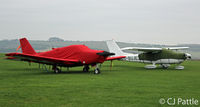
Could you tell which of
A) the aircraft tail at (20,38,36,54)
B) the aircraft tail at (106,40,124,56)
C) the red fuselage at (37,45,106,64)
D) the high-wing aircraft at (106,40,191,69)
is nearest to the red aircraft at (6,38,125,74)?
the red fuselage at (37,45,106,64)

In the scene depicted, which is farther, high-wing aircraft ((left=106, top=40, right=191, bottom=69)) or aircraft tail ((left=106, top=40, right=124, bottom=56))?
aircraft tail ((left=106, top=40, right=124, bottom=56))

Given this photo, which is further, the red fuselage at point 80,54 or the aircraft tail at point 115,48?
the aircraft tail at point 115,48

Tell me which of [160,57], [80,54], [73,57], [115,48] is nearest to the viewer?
[80,54]

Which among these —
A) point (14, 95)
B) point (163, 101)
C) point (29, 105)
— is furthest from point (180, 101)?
point (14, 95)

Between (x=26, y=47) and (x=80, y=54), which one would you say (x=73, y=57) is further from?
(x=26, y=47)

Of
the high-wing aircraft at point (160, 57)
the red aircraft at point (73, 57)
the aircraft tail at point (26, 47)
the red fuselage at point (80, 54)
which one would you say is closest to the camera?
the red aircraft at point (73, 57)

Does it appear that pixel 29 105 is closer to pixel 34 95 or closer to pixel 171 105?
pixel 34 95

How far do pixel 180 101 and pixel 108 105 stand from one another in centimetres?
223

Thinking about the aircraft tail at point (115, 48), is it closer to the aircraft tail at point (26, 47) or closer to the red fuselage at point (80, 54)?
the red fuselage at point (80, 54)

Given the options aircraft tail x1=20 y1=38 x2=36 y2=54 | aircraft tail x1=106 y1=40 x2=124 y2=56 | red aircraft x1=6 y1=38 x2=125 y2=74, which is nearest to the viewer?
red aircraft x1=6 y1=38 x2=125 y2=74

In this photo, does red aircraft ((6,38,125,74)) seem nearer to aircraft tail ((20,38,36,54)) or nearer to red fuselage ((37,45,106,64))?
red fuselage ((37,45,106,64))

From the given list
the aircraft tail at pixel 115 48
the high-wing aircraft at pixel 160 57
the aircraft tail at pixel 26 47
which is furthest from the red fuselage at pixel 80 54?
the aircraft tail at pixel 115 48

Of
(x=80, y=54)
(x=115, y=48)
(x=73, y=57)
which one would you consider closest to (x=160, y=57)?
(x=115, y=48)

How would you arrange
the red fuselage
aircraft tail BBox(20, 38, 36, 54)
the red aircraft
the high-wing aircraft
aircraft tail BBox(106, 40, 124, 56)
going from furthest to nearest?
aircraft tail BBox(106, 40, 124, 56), the high-wing aircraft, aircraft tail BBox(20, 38, 36, 54), the red fuselage, the red aircraft
